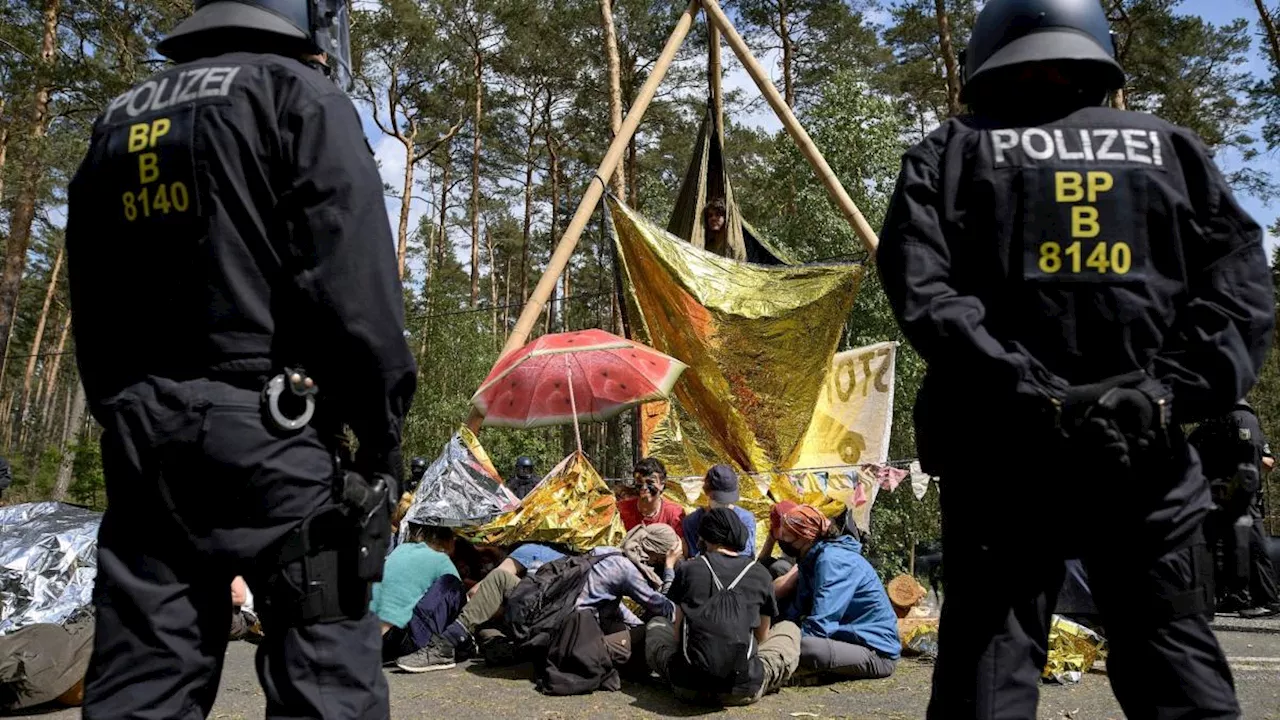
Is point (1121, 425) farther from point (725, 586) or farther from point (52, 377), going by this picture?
point (52, 377)

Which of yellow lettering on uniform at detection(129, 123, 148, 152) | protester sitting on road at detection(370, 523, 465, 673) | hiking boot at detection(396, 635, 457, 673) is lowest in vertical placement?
hiking boot at detection(396, 635, 457, 673)

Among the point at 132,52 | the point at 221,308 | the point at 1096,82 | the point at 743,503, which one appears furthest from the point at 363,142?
the point at 132,52

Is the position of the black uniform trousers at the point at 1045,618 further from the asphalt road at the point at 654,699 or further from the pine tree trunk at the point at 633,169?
the pine tree trunk at the point at 633,169

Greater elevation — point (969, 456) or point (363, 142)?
point (363, 142)

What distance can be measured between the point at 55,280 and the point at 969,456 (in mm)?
35453

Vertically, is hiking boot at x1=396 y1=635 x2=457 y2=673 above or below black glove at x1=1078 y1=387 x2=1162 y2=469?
below

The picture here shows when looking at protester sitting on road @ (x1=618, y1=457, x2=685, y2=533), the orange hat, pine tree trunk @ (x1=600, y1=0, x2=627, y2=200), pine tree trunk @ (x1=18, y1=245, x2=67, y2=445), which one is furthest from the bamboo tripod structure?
pine tree trunk @ (x1=18, y1=245, x2=67, y2=445)

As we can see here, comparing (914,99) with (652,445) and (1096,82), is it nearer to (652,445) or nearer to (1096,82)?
(652,445)

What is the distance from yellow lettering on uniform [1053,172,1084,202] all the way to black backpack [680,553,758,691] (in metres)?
3.20

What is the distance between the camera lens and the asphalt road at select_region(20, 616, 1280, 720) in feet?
15.8

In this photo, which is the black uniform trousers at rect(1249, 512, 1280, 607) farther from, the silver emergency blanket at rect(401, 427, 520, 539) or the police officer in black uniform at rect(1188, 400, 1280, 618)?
the silver emergency blanket at rect(401, 427, 520, 539)

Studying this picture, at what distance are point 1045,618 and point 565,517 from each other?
479cm

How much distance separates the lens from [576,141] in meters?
26.9

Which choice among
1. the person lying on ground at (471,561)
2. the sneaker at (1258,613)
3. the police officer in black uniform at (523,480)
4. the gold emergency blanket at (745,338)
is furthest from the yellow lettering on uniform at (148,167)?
the sneaker at (1258,613)
